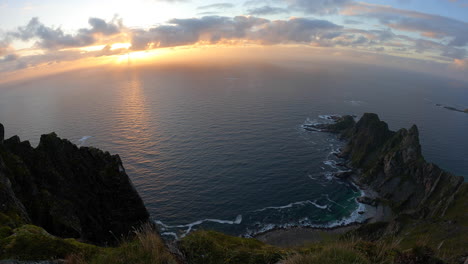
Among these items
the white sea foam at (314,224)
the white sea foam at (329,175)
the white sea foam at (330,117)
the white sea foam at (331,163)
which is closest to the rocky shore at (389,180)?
the white sea foam at (314,224)

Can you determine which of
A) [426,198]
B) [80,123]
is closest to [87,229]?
[426,198]

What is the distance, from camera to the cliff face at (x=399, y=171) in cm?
6178

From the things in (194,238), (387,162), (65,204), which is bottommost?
(387,162)

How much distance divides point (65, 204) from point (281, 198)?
186 ft

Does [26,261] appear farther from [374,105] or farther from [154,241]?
[374,105]

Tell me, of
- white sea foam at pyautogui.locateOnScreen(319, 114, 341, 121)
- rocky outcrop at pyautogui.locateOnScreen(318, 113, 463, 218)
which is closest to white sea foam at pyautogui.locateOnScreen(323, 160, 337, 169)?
rocky outcrop at pyautogui.locateOnScreen(318, 113, 463, 218)

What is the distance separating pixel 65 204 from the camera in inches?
832

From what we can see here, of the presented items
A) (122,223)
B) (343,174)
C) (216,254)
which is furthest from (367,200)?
(216,254)

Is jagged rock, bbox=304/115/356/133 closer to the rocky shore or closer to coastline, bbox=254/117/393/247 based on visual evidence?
the rocky shore

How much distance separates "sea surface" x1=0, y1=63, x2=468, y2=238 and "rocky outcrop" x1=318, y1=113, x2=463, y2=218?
331 inches

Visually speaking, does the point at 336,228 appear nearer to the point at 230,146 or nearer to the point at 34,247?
the point at 230,146

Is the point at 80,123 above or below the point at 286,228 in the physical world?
above

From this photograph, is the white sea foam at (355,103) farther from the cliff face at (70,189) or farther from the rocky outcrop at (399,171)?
the cliff face at (70,189)

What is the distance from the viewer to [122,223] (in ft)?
71.2
